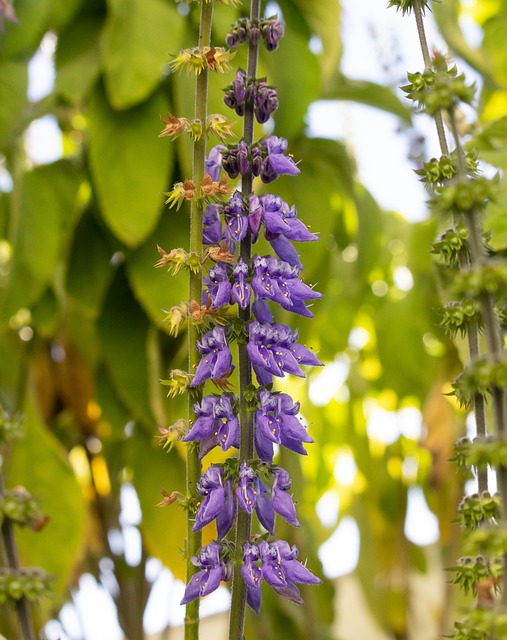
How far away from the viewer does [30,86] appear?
3.09ft

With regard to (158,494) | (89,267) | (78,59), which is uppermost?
(78,59)

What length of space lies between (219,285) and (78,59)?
0.68 m

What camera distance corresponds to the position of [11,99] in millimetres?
910

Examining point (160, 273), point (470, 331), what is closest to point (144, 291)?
point (160, 273)

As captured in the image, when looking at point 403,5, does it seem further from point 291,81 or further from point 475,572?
point 291,81

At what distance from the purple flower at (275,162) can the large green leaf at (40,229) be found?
532mm

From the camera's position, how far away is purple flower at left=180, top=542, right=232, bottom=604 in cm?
32

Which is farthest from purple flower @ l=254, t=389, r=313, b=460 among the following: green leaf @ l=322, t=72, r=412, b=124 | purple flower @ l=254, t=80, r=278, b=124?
green leaf @ l=322, t=72, r=412, b=124

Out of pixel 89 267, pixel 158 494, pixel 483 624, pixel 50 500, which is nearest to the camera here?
pixel 483 624

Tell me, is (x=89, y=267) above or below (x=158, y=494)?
above

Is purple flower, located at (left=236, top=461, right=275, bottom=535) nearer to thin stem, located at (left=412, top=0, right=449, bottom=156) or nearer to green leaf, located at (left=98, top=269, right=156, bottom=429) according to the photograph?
thin stem, located at (left=412, top=0, right=449, bottom=156)

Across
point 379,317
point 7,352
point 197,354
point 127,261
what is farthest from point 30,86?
point 197,354

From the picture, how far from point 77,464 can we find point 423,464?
468 millimetres

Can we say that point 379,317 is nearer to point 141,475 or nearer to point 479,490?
point 141,475
